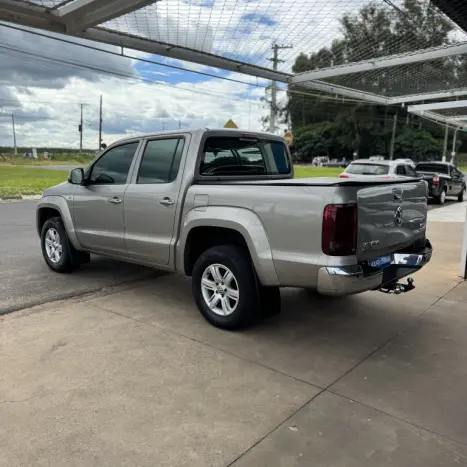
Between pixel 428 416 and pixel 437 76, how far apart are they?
12975 mm

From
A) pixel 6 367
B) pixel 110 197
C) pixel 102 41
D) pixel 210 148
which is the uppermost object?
pixel 102 41

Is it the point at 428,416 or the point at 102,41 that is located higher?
the point at 102,41

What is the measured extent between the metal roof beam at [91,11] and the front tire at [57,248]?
3.44 m

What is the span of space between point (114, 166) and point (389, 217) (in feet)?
10.8

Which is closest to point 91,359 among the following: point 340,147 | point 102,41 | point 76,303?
point 76,303

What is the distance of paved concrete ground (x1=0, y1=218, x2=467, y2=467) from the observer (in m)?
2.70

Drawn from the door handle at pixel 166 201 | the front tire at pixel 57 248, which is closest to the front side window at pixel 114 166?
the door handle at pixel 166 201

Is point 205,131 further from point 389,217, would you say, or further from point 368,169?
point 368,169

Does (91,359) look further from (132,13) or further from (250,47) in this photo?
(250,47)

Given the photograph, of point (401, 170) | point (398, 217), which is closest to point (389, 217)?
point (398, 217)

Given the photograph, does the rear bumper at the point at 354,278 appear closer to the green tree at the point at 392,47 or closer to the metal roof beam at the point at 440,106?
the green tree at the point at 392,47

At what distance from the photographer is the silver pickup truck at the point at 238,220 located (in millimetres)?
3689

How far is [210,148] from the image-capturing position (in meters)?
4.90

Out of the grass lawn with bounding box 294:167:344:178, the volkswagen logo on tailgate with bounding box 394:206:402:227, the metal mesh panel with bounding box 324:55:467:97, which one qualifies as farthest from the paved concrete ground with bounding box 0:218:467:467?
the grass lawn with bounding box 294:167:344:178
